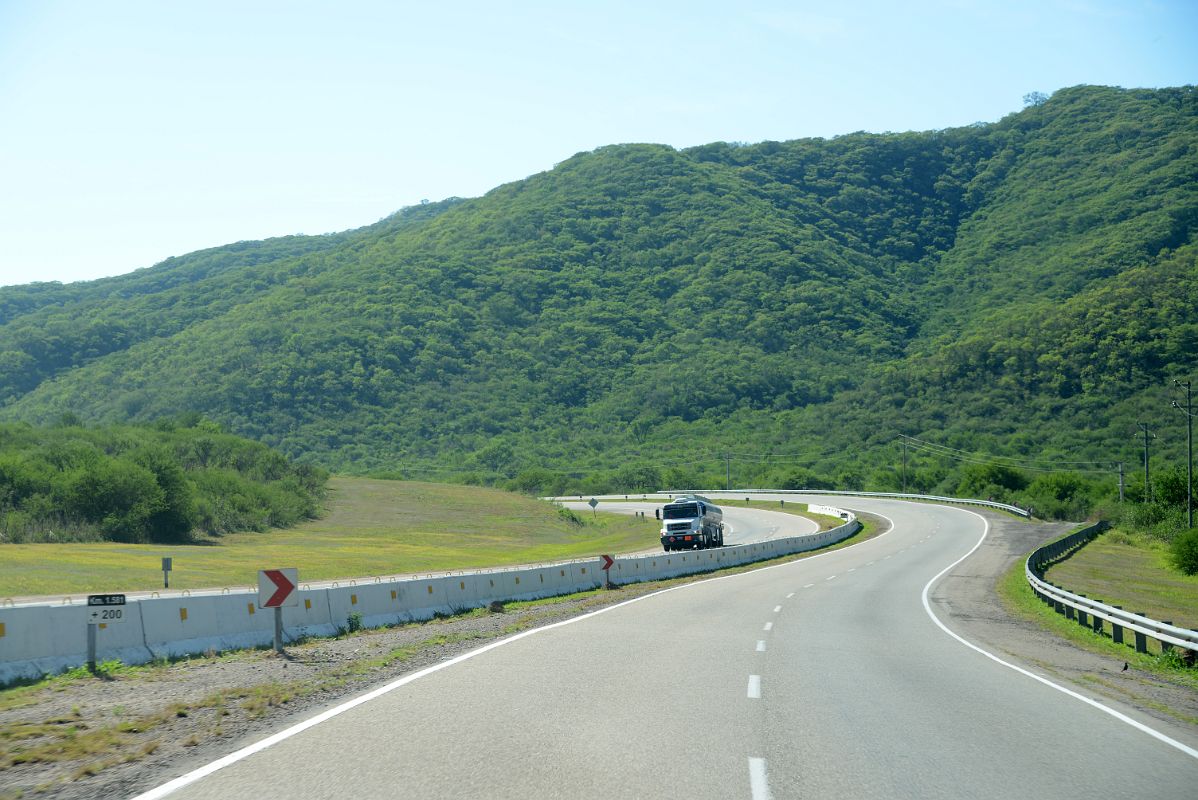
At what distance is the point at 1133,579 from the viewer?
46.9m

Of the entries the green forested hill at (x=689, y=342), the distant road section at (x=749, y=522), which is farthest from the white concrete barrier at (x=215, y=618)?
the green forested hill at (x=689, y=342)

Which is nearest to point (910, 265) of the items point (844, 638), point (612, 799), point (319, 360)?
point (319, 360)

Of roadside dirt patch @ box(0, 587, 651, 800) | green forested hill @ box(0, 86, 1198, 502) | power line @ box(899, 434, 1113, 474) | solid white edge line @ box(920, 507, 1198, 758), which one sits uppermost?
green forested hill @ box(0, 86, 1198, 502)

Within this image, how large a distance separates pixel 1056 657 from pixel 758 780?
12422 millimetres

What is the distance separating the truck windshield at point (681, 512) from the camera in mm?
54656

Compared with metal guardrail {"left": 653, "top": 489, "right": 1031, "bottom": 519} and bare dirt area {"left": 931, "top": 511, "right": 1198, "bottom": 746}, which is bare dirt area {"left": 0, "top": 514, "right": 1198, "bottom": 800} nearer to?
bare dirt area {"left": 931, "top": 511, "right": 1198, "bottom": 746}

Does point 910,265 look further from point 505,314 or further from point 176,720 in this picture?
point 176,720

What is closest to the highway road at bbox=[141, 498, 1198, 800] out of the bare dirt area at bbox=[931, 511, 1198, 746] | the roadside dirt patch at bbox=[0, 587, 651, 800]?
the roadside dirt patch at bbox=[0, 587, 651, 800]

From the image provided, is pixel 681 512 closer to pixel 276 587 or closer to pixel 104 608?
pixel 276 587

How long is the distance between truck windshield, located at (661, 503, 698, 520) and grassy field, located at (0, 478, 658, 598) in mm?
5493

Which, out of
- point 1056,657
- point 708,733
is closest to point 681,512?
point 1056,657

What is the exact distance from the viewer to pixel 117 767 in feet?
27.8

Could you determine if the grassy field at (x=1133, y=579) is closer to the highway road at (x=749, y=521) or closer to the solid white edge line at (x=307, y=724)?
the highway road at (x=749, y=521)

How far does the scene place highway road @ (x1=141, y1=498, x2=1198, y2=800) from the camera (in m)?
7.84
